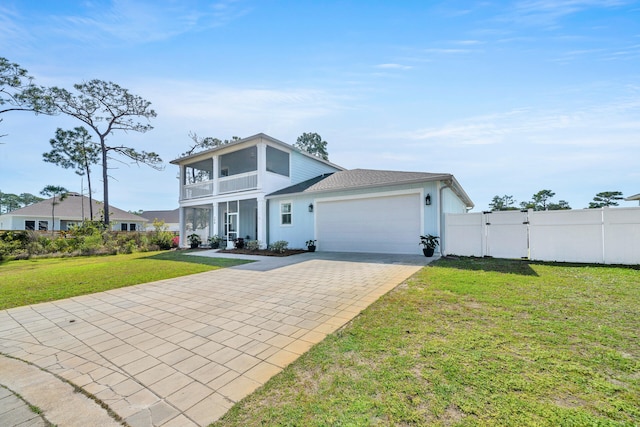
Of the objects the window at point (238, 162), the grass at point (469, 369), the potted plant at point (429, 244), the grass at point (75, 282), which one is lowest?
the grass at point (75, 282)

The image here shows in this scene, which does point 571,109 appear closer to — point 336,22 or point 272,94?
point 336,22

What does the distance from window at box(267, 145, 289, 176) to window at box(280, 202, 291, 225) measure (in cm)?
247

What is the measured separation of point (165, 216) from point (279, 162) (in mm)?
40076

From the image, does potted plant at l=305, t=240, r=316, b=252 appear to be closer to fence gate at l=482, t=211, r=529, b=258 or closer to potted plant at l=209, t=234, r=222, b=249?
potted plant at l=209, t=234, r=222, b=249

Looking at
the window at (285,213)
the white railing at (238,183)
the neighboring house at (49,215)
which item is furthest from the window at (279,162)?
the neighboring house at (49,215)

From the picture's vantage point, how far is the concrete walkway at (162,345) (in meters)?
2.01

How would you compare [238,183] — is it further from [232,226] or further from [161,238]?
[161,238]

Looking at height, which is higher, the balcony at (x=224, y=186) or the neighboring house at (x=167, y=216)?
the balcony at (x=224, y=186)

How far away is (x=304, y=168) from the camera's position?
634 inches

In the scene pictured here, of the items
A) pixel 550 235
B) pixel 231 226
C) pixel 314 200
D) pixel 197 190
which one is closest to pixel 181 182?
pixel 197 190

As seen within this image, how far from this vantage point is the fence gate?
27.9 feet

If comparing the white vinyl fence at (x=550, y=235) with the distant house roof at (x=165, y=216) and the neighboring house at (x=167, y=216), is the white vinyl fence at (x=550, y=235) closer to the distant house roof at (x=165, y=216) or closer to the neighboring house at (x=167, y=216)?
the neighboring house at (x=167, y=216)

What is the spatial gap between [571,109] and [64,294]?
14.3 metres

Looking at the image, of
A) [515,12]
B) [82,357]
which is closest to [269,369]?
[82,357]
